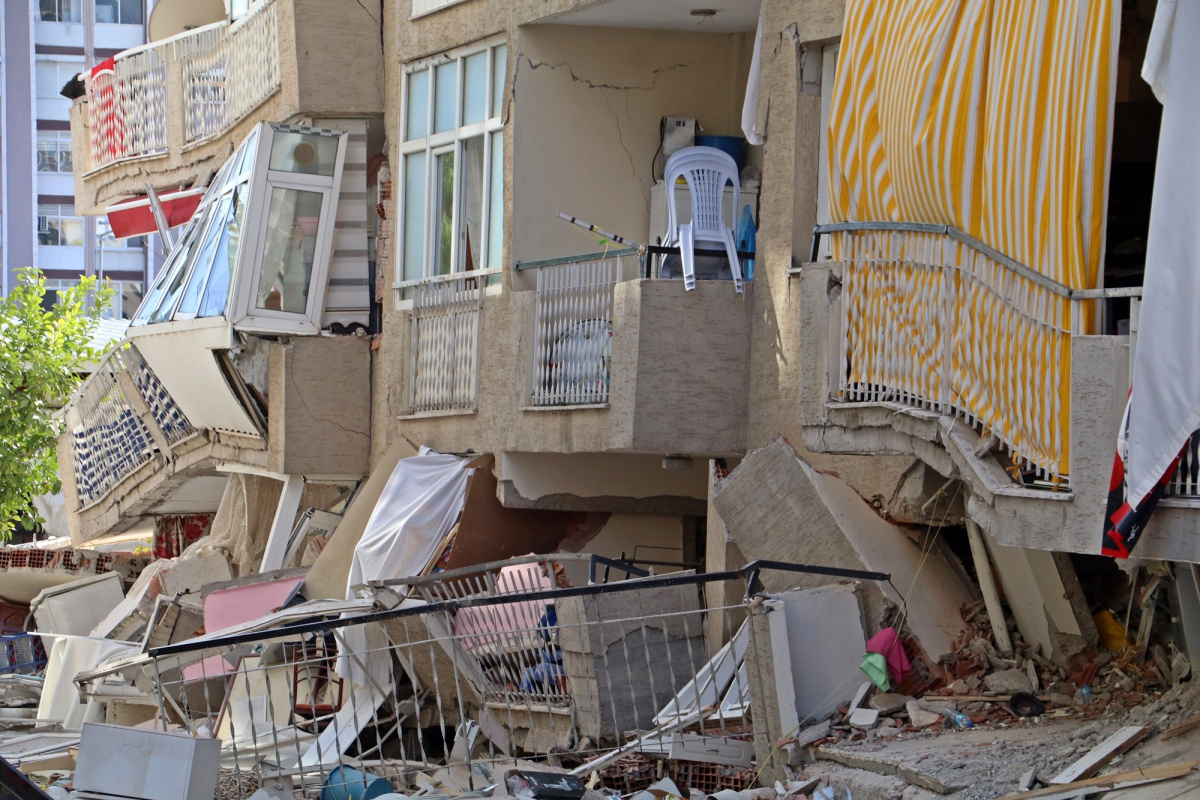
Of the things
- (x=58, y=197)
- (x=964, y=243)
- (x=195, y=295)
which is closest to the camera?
(x=964, y=243)

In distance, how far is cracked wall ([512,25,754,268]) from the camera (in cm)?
1280

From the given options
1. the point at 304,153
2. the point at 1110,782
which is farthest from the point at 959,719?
the point at 304,153

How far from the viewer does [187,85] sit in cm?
1798

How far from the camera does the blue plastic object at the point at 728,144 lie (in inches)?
514

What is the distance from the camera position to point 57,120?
165ft

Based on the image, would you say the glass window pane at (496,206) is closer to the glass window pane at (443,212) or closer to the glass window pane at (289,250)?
the glass window pane at (443,212)

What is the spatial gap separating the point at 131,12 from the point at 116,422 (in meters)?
38.1

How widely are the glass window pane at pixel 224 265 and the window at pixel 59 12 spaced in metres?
40.7

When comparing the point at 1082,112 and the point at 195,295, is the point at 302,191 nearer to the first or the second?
the point at 195,295

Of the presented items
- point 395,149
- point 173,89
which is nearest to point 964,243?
point 395,149

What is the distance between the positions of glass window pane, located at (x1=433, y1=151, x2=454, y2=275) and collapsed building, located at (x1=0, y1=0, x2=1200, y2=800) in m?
0.03

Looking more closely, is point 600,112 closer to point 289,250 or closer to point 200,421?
point 289,250

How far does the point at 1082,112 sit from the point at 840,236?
2.04 m

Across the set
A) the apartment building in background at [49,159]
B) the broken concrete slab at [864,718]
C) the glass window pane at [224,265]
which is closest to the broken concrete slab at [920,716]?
the broken concrete slab at [864,718]
